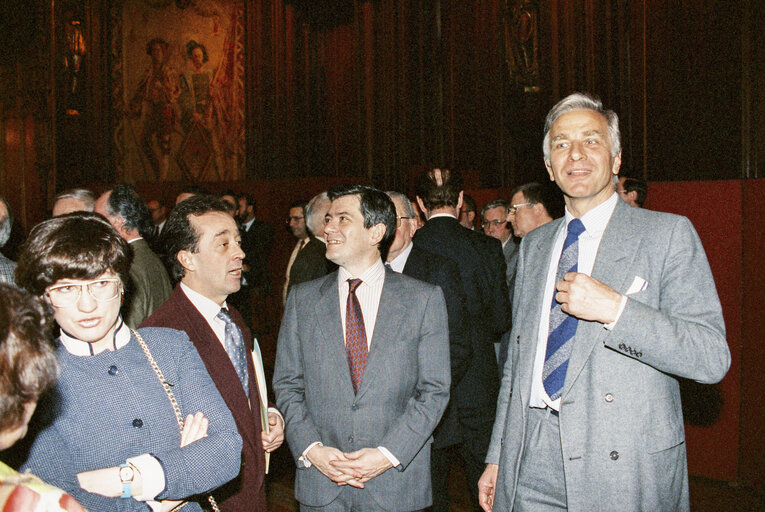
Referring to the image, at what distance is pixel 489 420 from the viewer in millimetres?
3303

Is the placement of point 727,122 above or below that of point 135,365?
above

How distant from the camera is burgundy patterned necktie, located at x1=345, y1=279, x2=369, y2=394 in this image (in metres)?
2.28

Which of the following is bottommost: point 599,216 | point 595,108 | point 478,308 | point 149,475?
point 149,475

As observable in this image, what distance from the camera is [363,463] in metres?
2.15

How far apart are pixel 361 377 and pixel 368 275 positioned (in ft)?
1.31

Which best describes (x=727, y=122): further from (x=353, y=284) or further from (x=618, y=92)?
(x=353, y=284)

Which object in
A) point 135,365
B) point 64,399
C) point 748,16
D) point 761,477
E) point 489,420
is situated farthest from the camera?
point 748,16

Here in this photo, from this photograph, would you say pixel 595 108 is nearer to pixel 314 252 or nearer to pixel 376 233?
pixel 376 233

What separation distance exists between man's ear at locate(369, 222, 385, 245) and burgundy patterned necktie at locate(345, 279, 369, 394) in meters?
0.21

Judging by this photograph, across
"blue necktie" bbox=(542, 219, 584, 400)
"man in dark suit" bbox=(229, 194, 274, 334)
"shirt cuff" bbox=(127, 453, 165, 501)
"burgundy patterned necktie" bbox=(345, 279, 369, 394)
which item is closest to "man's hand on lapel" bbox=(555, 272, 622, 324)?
"blue necktie" bbox=(542, 219, 584, 400)

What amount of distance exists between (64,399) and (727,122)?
443cm

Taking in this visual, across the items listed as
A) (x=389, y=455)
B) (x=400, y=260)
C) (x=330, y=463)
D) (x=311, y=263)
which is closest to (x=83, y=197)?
(x=311, y=263)

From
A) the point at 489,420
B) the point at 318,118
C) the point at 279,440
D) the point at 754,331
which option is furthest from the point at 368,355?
the point at 318,118

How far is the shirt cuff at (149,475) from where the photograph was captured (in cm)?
142
